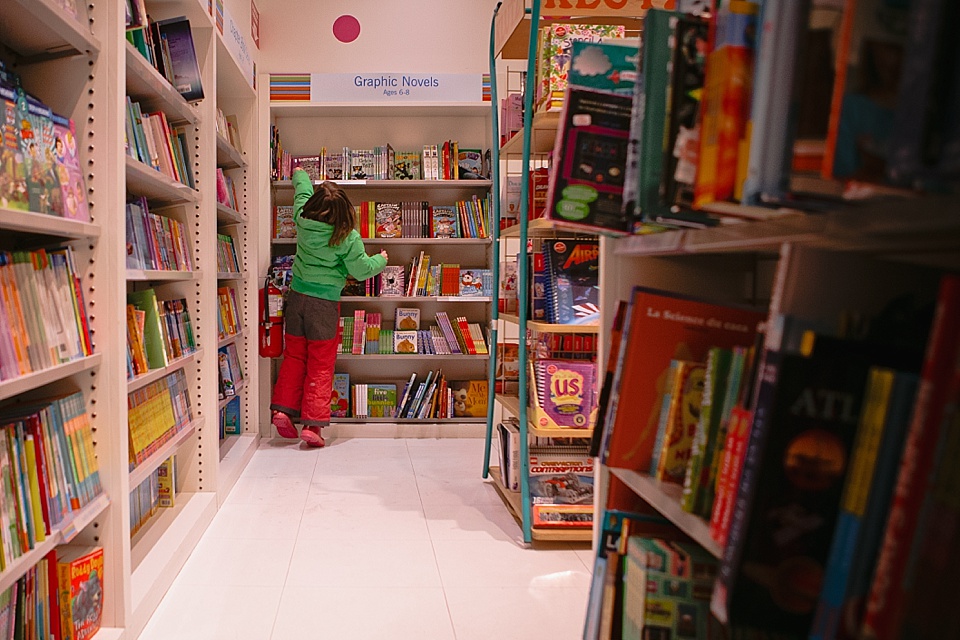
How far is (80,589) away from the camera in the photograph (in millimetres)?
1949

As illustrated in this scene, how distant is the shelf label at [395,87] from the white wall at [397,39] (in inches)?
5.4

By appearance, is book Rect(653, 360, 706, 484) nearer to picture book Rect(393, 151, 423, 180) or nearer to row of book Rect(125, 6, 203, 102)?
row of book Rect(125, 6, 203, 102)

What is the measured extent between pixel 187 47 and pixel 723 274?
245cm

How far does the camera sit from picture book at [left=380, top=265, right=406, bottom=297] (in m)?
5.35

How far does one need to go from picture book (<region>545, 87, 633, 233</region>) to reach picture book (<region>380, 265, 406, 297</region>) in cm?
409

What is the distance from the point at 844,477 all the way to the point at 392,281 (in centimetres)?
481

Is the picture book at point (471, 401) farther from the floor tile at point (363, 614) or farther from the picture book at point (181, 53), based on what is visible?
the picture book at point (181, 53)

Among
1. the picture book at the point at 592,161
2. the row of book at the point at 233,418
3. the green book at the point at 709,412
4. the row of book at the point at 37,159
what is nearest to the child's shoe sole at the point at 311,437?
the row of book at the point at 233,418

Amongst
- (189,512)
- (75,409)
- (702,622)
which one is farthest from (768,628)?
(189,512)

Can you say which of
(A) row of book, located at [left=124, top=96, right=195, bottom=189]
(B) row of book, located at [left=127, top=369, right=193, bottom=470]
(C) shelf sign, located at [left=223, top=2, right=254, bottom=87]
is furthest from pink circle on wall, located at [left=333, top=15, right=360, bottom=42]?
(B) row of book, located at [left=127, top=369, right=193, bottom=470]

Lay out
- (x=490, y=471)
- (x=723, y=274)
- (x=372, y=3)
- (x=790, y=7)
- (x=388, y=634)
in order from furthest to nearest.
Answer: (x=372, y=3), (x=490, y=471), (x=388, y=634), (x=723, y=274), (x=790, y=7)

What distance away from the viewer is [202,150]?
3.39 metres

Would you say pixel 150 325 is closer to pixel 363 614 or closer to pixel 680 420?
pixel 363 614

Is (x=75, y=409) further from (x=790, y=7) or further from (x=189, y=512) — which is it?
(x=790, y=7)
